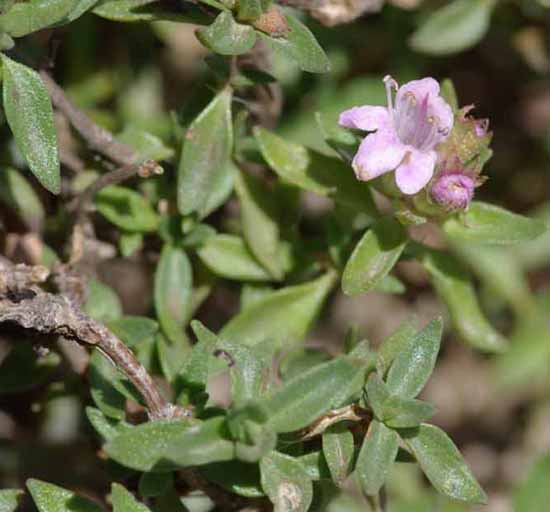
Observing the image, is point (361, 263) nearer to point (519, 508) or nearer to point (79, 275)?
point (79, 275)

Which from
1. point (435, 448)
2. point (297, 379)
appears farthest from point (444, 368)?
point (297, 379)

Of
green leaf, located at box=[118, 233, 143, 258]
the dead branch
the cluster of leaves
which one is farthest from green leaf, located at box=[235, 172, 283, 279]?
the dead branch

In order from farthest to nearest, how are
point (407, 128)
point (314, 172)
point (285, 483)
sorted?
point (314, 172) → point (407, 128) → point (285, 483)

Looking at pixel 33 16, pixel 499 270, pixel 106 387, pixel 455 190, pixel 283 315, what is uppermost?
pixel 33 16

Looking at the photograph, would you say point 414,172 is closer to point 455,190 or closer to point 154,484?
point 455,190

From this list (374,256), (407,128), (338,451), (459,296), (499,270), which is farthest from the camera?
(499,270)

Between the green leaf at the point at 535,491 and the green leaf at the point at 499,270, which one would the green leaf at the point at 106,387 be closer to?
the green leaf at the point at 535,491

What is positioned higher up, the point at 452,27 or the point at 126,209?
the point at 452,27

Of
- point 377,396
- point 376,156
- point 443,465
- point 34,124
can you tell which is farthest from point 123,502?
point 376,156
